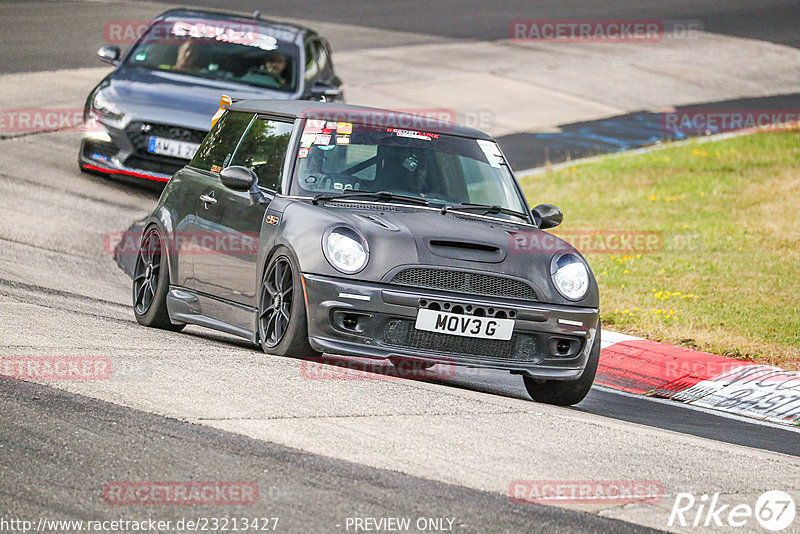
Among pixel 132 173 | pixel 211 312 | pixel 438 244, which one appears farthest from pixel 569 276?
pixel 132 173

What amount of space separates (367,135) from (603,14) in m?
27.3

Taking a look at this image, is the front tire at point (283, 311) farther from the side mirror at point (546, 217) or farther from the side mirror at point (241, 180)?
the side mirror at point (546, 217)

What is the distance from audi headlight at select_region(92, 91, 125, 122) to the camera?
44.9 feet

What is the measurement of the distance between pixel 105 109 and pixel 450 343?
299 inches

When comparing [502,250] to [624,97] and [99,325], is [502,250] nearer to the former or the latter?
[99,325]

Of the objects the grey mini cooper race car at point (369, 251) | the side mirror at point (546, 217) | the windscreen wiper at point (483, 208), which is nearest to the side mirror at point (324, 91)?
the grey mini cooper race car at point (369, 251)

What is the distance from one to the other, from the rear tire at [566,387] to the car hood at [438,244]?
0.36 metres

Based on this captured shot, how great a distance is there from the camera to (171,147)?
1353 cm

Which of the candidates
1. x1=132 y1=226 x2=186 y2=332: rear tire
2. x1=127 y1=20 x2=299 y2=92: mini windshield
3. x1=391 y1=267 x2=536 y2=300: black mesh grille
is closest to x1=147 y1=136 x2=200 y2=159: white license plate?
x1=127 y1=20 x2=299 y2=92: mini windshield

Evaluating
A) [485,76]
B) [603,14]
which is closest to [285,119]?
[485,76]

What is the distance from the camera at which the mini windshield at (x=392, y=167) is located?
809 cm

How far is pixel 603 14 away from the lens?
3444 centimetres

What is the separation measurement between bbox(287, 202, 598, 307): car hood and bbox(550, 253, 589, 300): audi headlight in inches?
1.6

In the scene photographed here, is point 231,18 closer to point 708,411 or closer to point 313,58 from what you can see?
point 313,58
